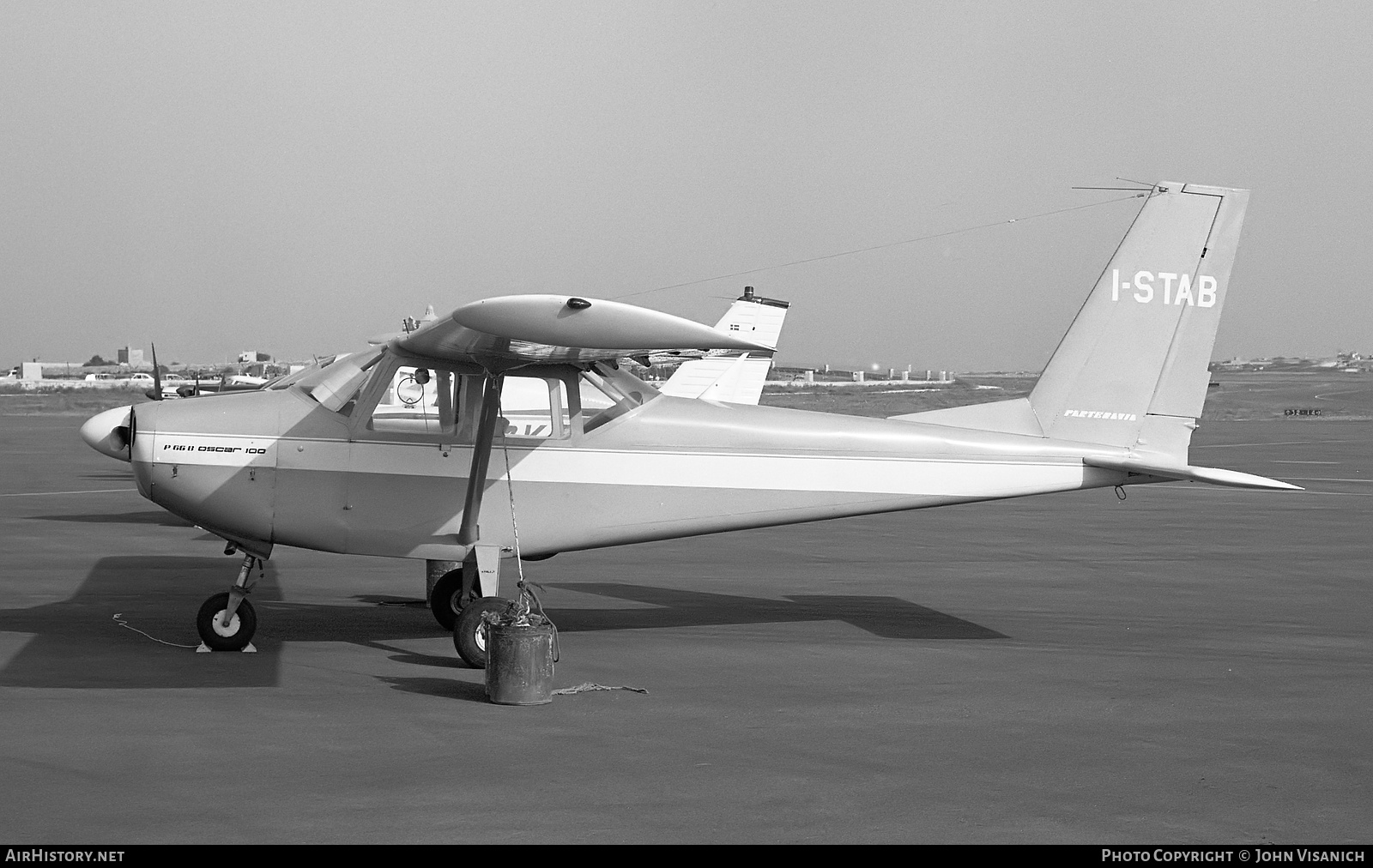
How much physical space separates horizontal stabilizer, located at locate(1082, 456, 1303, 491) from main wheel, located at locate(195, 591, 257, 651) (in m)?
6.16

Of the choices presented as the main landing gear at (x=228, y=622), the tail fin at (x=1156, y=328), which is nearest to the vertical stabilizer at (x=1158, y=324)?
the tail fin at (x=1156, y=328)

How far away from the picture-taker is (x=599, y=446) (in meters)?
9.06

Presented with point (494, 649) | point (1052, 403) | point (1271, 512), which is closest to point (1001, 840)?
point (494, 649)

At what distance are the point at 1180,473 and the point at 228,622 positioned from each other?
6877 millimetres

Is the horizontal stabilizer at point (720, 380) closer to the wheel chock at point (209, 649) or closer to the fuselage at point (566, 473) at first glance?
the fuselage at point (566, 473)

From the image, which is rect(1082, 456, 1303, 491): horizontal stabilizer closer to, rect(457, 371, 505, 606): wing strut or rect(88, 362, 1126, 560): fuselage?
rect(88, 362, 1126, 560): fuselage

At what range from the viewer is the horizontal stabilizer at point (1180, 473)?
29.9 ft

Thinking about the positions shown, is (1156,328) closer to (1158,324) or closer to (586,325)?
(1158,324)

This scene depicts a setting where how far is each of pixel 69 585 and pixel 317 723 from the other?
6019 millimetres

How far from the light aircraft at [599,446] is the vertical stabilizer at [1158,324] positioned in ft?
0.04

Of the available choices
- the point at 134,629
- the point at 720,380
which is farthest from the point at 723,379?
the point at 134,629

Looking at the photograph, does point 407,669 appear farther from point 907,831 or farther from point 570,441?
point 907,831

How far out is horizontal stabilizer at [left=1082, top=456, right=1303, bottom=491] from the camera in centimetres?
910

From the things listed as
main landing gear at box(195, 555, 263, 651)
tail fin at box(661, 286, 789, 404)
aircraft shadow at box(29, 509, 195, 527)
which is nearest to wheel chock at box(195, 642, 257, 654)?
main landing gear at box(195, 555, 263, 651)
